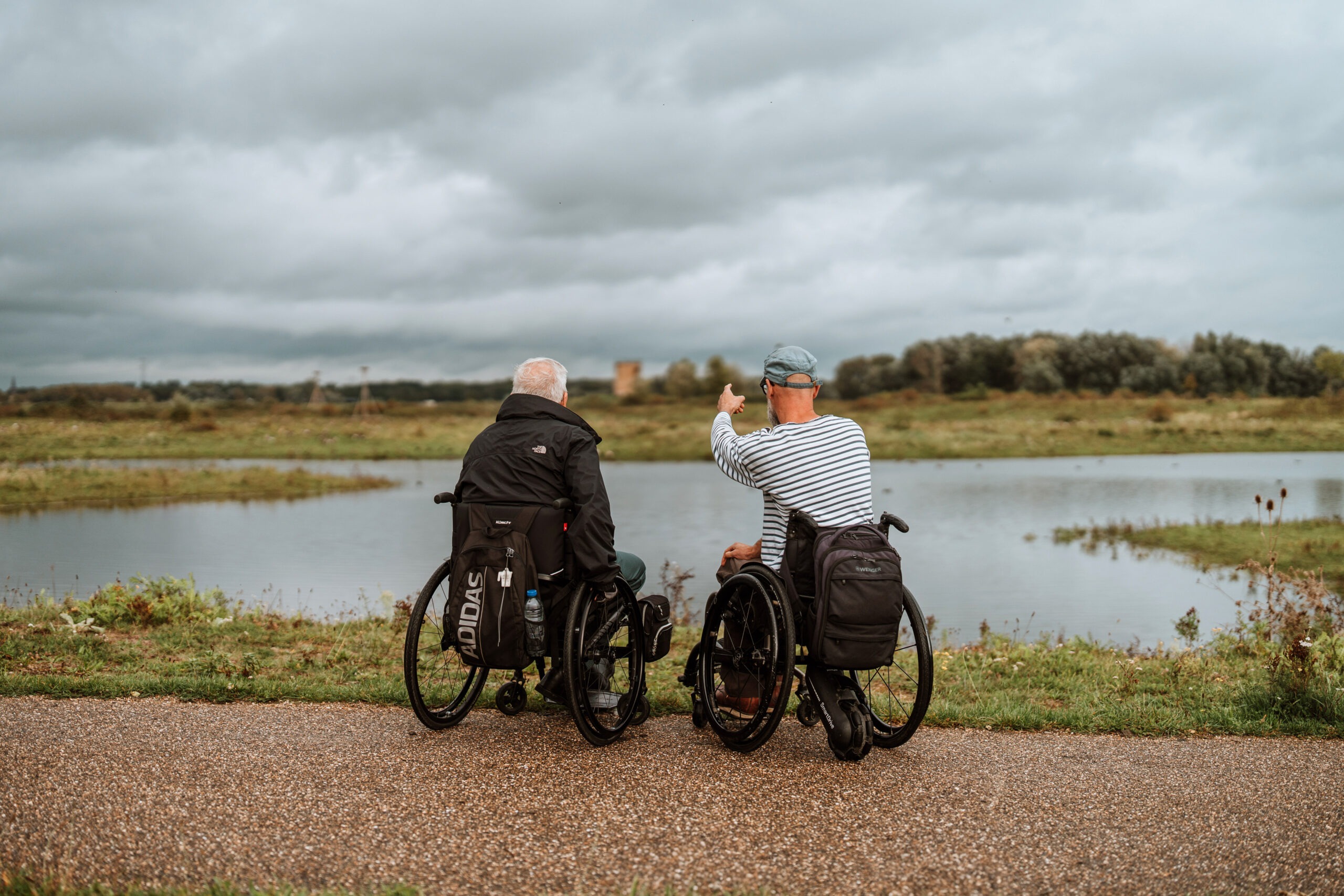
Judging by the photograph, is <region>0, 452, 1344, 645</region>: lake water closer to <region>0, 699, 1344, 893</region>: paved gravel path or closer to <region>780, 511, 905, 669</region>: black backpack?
<region>0, 699, 1344, 893</region>: paved gravel path

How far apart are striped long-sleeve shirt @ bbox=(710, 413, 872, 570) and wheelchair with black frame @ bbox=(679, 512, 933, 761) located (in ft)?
0.38

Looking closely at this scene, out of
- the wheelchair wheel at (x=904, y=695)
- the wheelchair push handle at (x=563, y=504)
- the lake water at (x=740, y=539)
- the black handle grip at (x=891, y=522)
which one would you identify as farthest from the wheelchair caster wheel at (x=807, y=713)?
the lake water at (x=740, y=539)

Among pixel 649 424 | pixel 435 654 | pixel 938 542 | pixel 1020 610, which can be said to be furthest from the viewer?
pixel 649 424

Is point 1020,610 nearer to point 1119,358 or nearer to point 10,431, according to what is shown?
point 10,431

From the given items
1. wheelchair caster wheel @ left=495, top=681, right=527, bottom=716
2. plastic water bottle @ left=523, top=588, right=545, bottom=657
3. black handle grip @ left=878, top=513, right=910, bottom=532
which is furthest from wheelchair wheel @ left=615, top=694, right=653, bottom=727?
black handle grip @ left=878, top=513, right=910, bottom=532

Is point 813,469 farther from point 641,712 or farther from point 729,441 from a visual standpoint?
point 641,712

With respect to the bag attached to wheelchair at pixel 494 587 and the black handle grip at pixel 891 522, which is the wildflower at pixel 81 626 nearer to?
the bag attached to wheelchair at pixel 494 587

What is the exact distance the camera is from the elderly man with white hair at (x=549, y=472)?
440 cm

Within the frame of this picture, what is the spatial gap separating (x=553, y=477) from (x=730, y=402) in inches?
37.5

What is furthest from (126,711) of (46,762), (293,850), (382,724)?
(293,850)

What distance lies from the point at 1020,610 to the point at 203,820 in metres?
10.6

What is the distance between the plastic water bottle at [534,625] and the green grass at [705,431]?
126 feet

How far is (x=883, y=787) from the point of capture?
4004 mm

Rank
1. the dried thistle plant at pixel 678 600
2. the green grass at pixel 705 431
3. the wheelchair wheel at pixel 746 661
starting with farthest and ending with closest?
1. the green grass at pixel 705 431
2. the dried thistle plant at pixel 678 600
3. the wheelchair wheel at pixel 746 661
